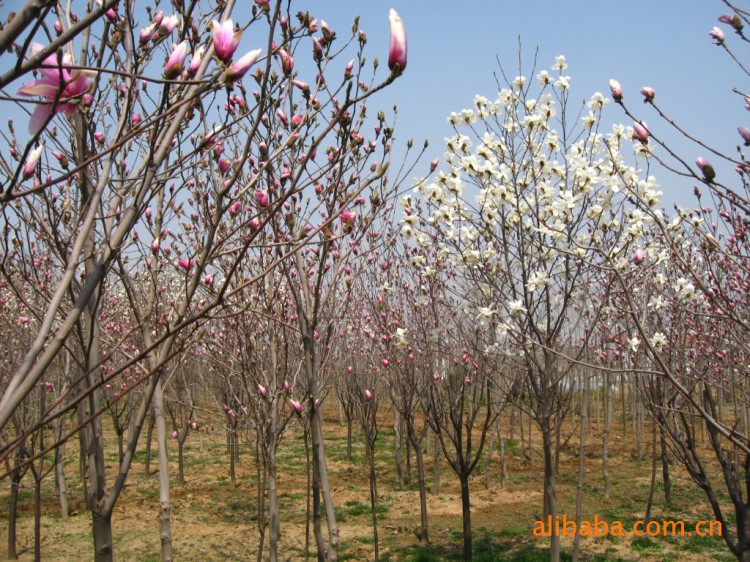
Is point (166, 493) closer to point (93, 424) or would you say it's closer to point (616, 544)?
point (93, 424)

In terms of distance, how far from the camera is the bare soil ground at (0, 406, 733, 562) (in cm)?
815

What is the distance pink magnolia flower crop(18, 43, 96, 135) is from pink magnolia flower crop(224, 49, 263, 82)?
0.27 meters

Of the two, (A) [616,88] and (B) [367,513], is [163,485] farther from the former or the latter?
(B) [367,513]

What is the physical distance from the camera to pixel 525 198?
4980 millimetres

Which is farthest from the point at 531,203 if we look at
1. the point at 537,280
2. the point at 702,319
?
the point at 702,319

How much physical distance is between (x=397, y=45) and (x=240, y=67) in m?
0.32

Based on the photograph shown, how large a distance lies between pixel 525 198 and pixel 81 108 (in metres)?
3.85

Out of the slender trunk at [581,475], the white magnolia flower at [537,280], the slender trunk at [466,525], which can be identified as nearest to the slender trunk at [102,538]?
the white magnolia flower at [537,280]

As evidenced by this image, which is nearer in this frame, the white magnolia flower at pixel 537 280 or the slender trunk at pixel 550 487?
the white magnolia flower at pixel 537 280

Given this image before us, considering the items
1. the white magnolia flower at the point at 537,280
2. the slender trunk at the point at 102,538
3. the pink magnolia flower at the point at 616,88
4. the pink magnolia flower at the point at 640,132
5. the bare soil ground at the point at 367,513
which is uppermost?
the pink magnolia flower at the point at 616,88

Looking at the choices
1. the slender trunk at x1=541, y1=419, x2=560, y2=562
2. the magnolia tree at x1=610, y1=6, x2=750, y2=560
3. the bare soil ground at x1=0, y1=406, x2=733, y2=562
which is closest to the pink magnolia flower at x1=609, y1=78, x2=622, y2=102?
the magnolia tree at x1=610, y1=6, x2=750, y2=560

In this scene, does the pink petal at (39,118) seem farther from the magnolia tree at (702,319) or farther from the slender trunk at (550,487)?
the slender trunk at (550,487)

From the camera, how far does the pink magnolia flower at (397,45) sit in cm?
120

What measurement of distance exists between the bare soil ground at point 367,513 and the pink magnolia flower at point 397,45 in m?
7.56
